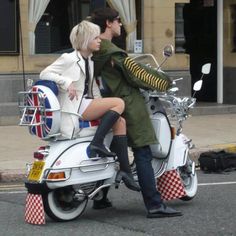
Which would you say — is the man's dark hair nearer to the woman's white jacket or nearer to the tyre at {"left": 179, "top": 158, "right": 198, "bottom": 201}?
the woman's white jacket

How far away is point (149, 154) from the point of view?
650cm

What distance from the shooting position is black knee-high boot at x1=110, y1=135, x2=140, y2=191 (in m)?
6.34

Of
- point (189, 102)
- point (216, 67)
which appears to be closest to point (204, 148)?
point (189, 102)

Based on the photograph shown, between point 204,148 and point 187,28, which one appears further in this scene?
point 187,28

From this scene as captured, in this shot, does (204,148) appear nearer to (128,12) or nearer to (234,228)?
(234,228)

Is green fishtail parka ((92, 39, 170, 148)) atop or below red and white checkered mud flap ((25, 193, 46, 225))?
atop

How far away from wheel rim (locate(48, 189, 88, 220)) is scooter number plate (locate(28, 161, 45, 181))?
20 centimetres

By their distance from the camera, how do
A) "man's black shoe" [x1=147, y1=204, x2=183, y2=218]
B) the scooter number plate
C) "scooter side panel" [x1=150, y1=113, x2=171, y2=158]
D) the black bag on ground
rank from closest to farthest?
the scooter number plate < "man's black shoe" [x1=147, y1=204, x2=183, y2=218] < "scooter side panel" [x1=150, y1=113, x2=171, y2=158] < the black bag on ground

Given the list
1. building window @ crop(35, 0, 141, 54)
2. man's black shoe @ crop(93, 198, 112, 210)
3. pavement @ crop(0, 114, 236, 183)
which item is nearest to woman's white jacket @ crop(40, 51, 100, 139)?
man's black shoe @ crop(93, 198, 112, 210)

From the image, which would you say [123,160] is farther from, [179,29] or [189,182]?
[179,29]

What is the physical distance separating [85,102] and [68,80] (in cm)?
31

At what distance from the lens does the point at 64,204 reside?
6.35 meters

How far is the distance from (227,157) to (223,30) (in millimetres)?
8932

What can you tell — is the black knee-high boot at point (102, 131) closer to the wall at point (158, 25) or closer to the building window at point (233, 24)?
the wall at point (158, 25)
